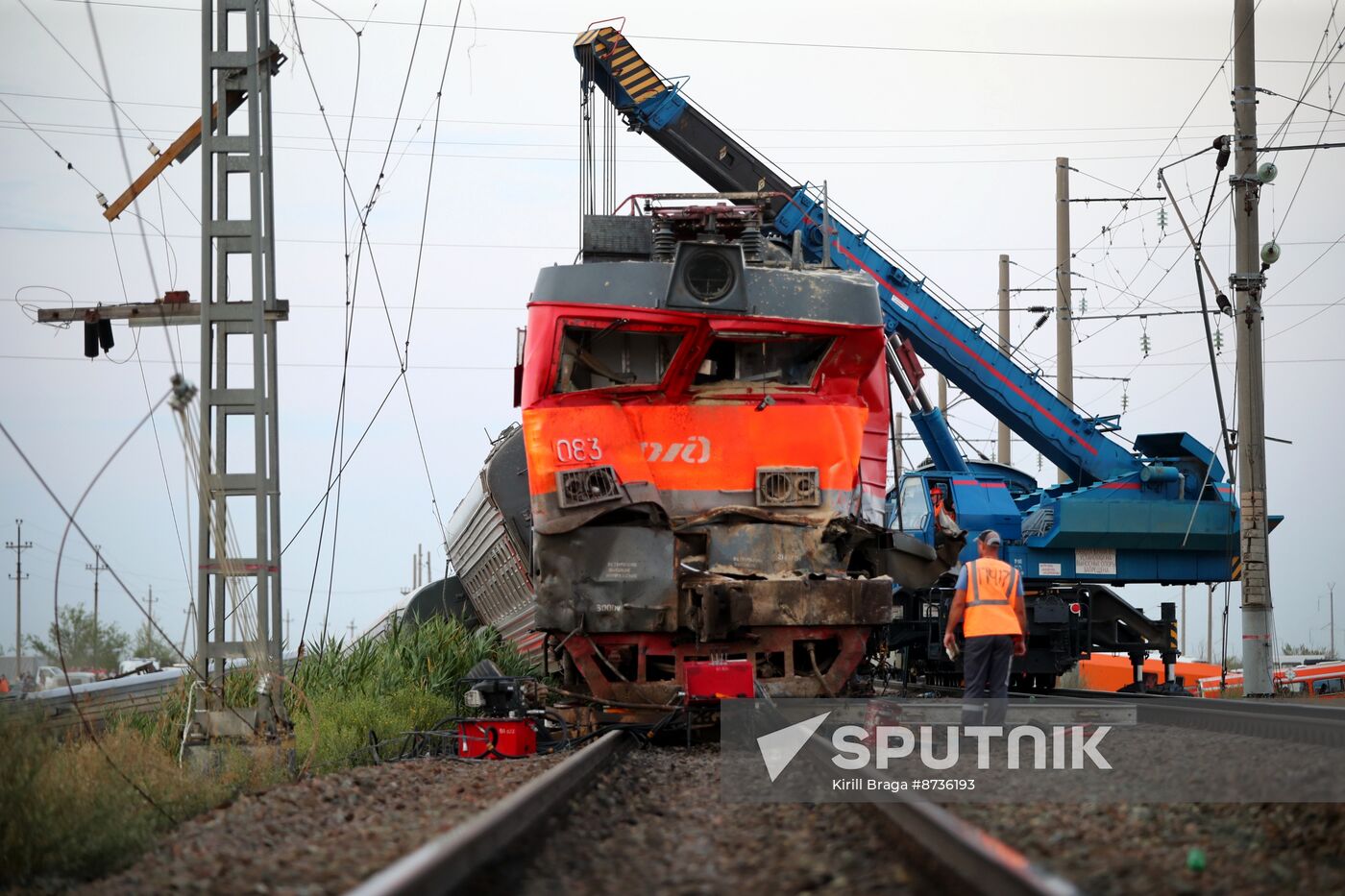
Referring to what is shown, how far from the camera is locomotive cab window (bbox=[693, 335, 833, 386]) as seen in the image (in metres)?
10.6

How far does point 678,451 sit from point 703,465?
0.21 metres

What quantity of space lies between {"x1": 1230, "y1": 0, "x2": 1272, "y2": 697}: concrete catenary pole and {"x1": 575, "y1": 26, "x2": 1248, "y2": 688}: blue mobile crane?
443mm

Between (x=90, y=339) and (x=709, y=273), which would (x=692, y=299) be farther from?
(x=90, y=339)

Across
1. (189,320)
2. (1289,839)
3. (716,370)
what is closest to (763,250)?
(716,370)

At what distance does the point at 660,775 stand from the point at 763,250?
15.5 feet

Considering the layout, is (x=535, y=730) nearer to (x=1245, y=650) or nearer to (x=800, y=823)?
(x=800, y=823)

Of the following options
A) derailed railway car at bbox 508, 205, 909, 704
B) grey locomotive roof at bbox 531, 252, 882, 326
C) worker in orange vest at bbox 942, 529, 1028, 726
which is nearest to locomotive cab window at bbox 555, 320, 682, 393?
derailed railway car at bbox 508, 205, 909, 704

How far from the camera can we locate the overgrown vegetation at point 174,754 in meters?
6.04

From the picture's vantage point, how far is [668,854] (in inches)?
207

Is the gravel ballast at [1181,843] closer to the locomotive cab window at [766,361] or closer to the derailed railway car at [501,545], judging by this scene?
the locomotive cab window at [766,361]

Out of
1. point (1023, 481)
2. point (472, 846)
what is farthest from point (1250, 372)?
point (472, 846)

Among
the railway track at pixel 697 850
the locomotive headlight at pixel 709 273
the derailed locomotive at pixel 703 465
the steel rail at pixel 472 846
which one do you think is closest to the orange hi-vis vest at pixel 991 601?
the derailed locomotive at pixel 703 465

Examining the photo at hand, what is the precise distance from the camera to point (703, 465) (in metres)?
10.2

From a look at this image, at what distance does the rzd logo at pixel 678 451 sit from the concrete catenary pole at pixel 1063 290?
19.2 metres
